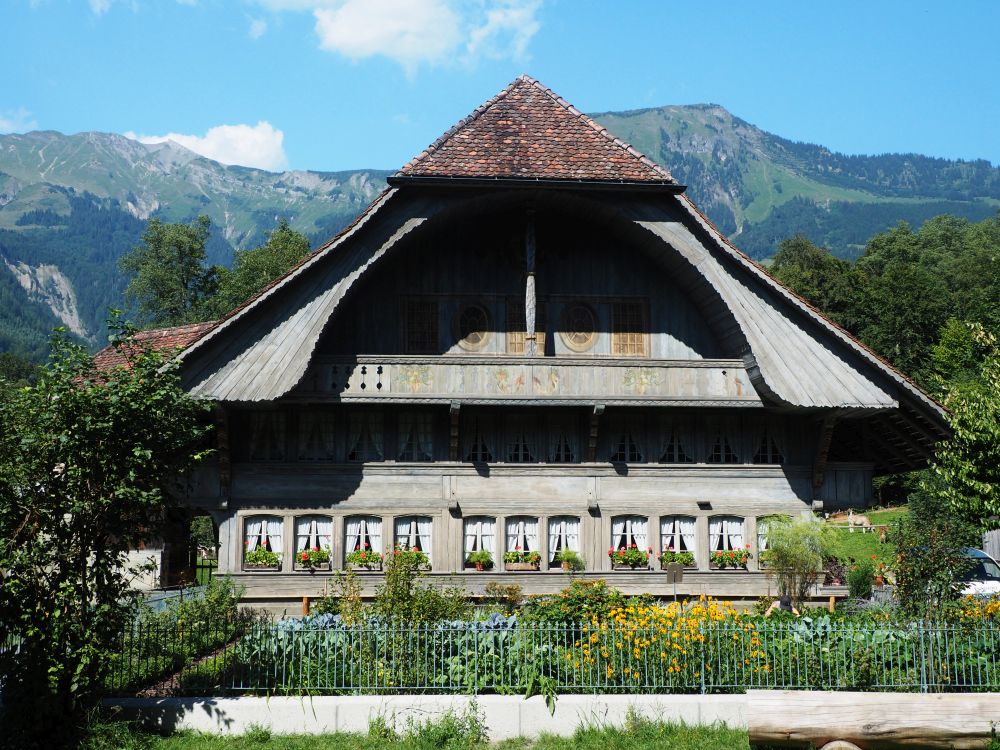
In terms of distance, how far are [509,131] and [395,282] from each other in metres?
4.79

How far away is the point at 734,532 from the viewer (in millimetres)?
24875

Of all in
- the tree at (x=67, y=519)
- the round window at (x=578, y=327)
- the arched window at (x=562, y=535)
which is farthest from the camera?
the round window at (x=578, y=327)

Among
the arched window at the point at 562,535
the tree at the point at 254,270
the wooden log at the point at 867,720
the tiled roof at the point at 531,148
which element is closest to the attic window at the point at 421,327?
the tiled roof at the point at 531,148

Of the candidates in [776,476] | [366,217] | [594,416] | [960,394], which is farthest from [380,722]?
[960,394]

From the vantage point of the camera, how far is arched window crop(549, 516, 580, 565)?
80.4 feet

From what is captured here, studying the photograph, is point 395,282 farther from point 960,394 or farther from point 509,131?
point 960,394

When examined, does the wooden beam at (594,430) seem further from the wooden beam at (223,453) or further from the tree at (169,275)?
the tree at (169,275)

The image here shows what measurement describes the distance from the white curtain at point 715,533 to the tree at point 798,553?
168cm

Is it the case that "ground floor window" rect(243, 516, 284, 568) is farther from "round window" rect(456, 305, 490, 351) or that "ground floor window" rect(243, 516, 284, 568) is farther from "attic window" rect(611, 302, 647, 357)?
"attic window" rect(611, 302, 647, 357)

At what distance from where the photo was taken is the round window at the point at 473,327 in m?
25.5

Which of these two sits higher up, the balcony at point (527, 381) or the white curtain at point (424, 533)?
the balcony at point (527, 381)

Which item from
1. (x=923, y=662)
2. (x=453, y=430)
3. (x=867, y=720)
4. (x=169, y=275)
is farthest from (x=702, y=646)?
(x=169, y=275)

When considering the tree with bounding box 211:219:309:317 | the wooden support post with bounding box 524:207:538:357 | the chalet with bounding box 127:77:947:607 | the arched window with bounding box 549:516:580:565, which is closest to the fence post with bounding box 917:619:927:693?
Result: the chalet with bounding box 127:77:947:607

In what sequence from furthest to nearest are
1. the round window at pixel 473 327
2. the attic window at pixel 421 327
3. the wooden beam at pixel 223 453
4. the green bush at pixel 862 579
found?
the green bush at pixel 862 579 < the round window at pixel 473 327 < the attic window at pixel 421 327 < the wooden beam at pixel 223 453
